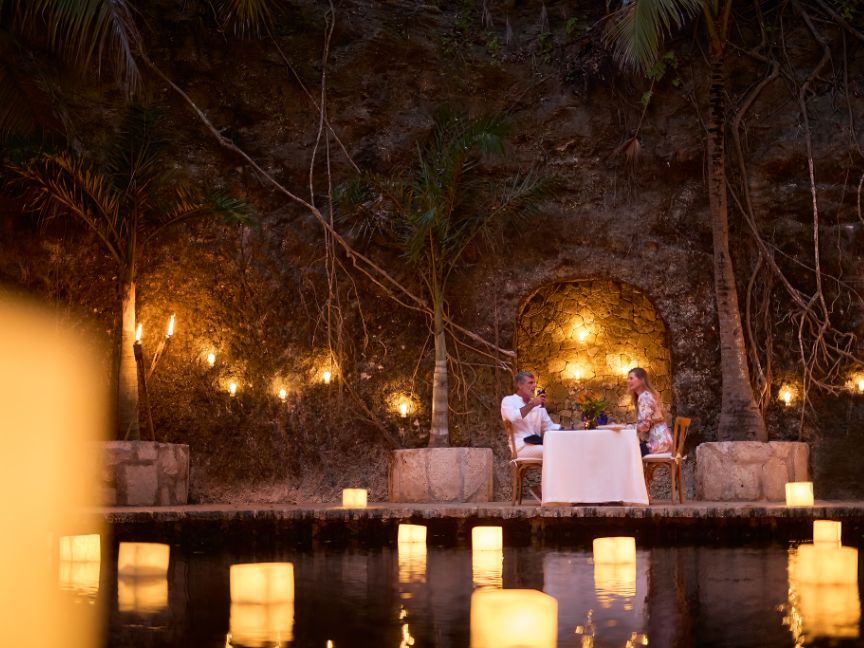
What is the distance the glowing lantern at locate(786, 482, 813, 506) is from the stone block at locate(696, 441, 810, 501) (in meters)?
1.39

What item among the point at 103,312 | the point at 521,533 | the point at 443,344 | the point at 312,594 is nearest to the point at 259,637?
the point at 312,594

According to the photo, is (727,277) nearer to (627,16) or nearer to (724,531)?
(627,16)

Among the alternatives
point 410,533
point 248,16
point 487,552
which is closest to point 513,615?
point 487,552

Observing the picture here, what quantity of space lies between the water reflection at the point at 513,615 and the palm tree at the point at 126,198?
4.33m

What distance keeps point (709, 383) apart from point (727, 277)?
127 cm

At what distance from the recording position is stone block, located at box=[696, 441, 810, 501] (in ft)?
33.3

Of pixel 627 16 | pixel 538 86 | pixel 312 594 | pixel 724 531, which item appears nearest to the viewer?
pixel 312 594

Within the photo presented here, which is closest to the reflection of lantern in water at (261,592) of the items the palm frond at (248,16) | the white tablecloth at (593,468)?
the white tablecloth at (593,468)

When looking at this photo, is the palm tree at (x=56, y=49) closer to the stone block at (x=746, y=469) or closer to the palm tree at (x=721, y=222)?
the palm tree at (x=721, y=222)

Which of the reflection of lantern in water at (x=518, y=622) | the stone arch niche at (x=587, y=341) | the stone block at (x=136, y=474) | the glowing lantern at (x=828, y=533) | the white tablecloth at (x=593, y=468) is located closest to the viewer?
the reflection of lantern in water at (x=518, y=622)

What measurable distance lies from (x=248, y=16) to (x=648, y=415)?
20.4ft

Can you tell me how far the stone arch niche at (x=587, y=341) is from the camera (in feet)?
40.4

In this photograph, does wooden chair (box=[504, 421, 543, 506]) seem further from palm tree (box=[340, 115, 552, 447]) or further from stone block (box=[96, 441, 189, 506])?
stone block (box=[96, 441, 189, 506])

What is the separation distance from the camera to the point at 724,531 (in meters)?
8.04
